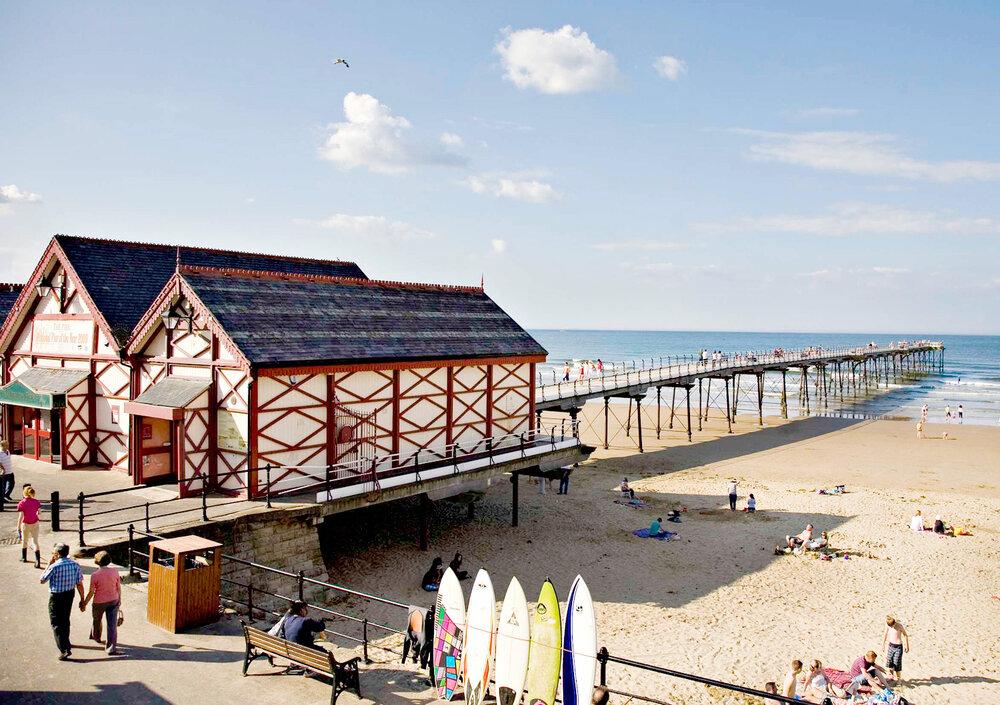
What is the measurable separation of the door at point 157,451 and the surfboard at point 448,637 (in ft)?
37.0

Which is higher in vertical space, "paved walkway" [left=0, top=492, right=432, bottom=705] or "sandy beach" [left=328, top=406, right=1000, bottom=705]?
"paved walkway" [left=0, top=492, right=432, bottom=705]

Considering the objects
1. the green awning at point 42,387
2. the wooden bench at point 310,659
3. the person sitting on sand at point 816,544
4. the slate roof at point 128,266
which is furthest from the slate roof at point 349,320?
the person sitting on sand at point 816,544

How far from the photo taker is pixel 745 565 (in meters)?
20.3

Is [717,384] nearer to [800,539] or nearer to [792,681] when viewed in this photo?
[800,539]

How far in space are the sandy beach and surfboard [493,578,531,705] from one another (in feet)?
15.4

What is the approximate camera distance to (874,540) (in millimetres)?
22609

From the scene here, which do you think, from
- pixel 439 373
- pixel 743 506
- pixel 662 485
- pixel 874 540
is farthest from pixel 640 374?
pixel 439 373

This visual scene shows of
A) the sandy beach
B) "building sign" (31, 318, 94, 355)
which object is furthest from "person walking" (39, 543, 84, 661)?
"building sign" (31, 318, 94, 355)

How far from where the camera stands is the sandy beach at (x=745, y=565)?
14.9 meters

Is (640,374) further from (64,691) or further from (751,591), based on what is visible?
(64,691)

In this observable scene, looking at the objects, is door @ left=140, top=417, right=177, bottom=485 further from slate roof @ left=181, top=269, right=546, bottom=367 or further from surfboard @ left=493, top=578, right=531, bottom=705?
surfboard @ left=493, top=578, right=531, bottom=705

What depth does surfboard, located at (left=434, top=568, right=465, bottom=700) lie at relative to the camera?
31.2 ft

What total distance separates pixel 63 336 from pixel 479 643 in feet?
58.9

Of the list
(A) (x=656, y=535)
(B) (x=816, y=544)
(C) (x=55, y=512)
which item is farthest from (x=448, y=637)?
(B) (x=816, y=544)
